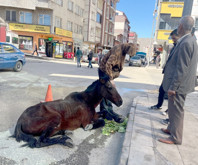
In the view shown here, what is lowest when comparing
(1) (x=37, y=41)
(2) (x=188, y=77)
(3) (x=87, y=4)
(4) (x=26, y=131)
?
(4) (x=26, y=131)

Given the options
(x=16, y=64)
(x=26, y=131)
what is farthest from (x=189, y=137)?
(x=16, y=64)

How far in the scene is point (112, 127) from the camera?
149 inches

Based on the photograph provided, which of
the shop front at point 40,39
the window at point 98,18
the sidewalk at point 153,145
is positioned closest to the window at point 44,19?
the shop front at point 40,39

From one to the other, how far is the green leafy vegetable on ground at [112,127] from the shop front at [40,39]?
83.1ft

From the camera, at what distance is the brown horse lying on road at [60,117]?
9.39 feet

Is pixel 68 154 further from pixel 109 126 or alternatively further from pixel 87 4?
pixel 87 4

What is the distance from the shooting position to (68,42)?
32.1 metres

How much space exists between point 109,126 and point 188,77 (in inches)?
75.4

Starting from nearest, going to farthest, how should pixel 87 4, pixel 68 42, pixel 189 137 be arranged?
pixel 189 137 → pixel 68 42 → pixel 87 4

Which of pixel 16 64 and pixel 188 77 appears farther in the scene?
pixel 16 64

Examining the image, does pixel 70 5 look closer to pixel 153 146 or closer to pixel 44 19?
pixel 44 19

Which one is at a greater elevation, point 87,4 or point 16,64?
point 87,4

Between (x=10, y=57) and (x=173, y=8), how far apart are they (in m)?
20.8

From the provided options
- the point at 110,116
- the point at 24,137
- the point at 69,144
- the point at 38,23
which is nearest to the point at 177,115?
the point at 110,116
